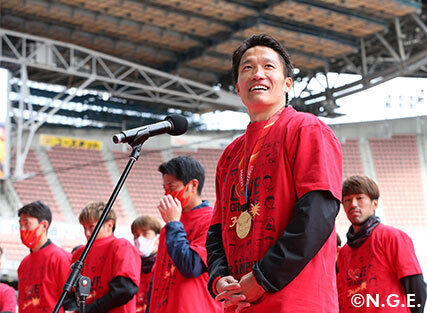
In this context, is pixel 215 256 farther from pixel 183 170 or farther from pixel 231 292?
pixel 183 170

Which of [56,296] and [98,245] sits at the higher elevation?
[98,245]

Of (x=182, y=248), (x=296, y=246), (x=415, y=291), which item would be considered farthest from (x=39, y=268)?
(x=296, y=246)

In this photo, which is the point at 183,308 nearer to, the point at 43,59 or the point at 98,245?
the point at 98,245

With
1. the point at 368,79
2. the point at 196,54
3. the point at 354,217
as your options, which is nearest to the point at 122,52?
the point at 196,54

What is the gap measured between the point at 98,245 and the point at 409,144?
17.6 meters

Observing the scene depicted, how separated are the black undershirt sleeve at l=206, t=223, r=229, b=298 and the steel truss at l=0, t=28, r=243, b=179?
41.4 feet

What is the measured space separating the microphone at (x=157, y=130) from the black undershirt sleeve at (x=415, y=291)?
158 cm

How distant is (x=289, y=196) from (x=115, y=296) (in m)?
2.32

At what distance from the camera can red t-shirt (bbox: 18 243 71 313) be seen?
445 cm

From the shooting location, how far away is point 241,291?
1.95 m

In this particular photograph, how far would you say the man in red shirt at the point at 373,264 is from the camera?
338 cm

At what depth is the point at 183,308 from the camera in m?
3.24

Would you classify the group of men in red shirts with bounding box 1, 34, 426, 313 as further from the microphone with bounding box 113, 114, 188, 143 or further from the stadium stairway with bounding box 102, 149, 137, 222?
the stadium stairway with bounding box 102, 149, 137, 222

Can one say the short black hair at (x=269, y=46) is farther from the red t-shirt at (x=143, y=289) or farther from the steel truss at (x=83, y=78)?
the steel truss at (x=83, y=78)
